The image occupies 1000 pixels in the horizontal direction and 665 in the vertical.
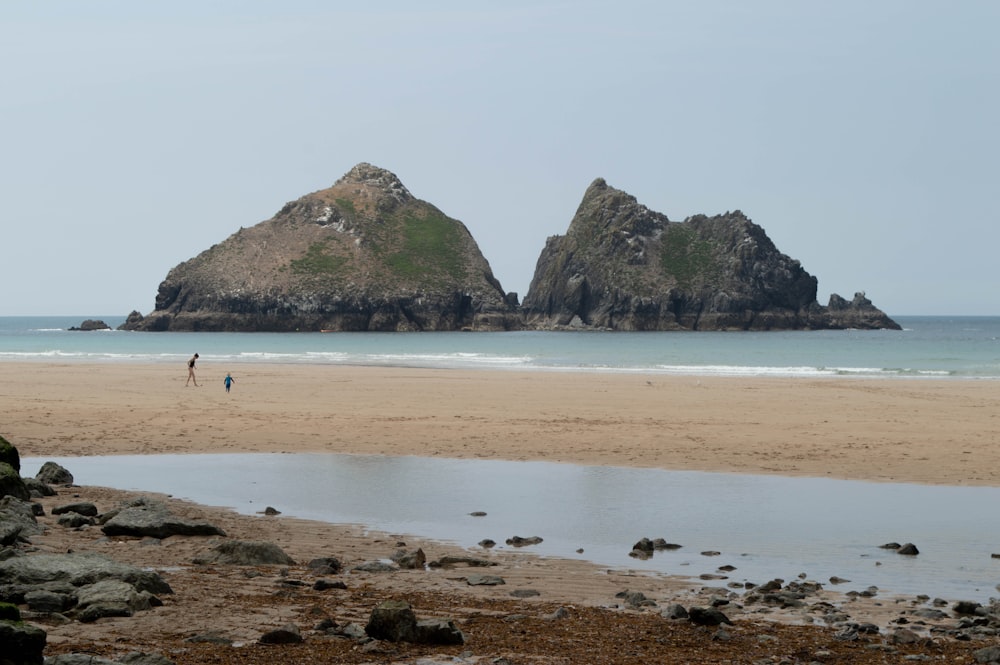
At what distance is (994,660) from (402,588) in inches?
197

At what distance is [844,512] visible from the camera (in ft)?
46.8

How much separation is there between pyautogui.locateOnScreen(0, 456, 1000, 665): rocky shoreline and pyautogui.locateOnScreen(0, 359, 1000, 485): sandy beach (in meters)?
9.10

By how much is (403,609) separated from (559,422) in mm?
18703

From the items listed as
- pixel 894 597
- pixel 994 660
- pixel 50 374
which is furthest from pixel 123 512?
pixel 50 374

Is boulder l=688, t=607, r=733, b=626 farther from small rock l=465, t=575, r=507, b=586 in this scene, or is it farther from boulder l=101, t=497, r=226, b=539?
boulder l=101, t=497, r=226, b=539

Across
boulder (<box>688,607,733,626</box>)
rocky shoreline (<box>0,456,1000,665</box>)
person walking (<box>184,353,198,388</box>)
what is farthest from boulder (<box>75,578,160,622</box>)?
person walking (<box>184,353,198,388</box>)

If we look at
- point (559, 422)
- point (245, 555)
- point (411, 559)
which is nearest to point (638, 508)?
point (411, 559)

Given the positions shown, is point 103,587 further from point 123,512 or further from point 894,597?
point 894,597

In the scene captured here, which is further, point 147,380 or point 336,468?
point 147,380

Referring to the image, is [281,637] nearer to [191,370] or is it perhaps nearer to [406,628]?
[406,628]

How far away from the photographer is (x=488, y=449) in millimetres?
21406

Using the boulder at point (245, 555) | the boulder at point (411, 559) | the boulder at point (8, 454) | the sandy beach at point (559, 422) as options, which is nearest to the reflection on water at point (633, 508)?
the boulder at point (411, 559)

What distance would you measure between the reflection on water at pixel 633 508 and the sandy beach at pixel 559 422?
154 cm

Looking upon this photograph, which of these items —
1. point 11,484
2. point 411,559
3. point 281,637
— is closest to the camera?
point 281,637
